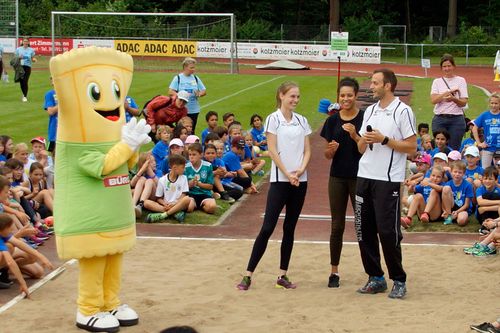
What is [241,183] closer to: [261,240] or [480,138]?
[480,138]

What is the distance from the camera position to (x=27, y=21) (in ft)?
188

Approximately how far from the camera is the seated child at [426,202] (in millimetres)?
12734

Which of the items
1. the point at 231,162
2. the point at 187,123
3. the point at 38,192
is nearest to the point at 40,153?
the point at 38,192

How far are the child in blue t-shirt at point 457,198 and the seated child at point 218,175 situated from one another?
3438 mm

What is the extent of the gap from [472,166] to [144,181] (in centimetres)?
484

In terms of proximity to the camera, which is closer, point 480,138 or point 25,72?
point 480,138

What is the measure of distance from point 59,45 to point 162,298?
126 ft

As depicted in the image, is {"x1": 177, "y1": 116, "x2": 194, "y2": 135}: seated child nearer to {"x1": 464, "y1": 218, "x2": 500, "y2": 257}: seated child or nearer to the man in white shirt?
{"x1": 464, "y1": 218, "x2": 500, "y2": 257}: seated child

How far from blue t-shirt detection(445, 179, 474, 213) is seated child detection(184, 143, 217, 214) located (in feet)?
11.1

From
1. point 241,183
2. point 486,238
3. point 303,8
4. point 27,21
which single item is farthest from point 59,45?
point 486,238

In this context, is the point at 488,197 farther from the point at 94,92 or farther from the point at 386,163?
the point at 94,92

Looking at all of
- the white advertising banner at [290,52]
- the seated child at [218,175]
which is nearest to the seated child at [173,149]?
the seated child at [218,175]

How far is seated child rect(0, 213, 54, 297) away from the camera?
920 centimetres

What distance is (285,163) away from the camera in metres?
9.34
